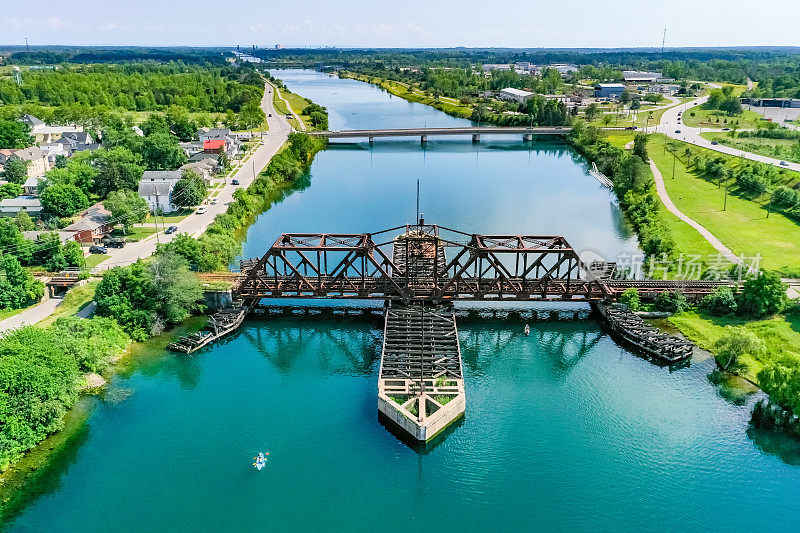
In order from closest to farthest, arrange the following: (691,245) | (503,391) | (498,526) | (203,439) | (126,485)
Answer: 1. (498,526)
2. (126,485)
3. (203,439)
4. (503,391)
5. (691,245)

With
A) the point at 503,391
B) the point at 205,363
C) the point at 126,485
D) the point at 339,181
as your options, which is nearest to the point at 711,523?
the point at 503,391

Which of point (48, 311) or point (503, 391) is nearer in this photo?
point (503, 391)

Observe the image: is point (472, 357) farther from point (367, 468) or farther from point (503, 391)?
point (367, 468)

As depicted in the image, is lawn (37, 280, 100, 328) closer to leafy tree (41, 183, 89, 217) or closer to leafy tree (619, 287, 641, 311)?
leafy tree (41, 183, 89, 217)

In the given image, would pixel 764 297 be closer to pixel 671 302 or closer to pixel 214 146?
pixel 671 302

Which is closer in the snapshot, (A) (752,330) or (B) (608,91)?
(A) (752,330)

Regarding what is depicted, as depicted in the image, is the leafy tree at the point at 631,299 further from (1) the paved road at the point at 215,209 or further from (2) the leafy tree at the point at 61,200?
(2) the leafy tree at the point at 61,200

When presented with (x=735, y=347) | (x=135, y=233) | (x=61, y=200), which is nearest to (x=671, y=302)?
(x=735, y=347)
